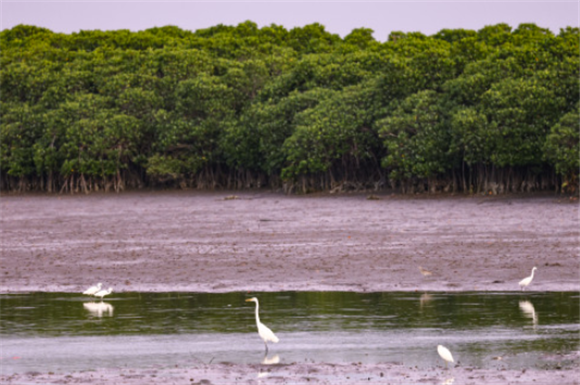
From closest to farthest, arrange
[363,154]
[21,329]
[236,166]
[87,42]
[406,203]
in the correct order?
[21,329], [406,203], [363,154], [236,166], [87,42]

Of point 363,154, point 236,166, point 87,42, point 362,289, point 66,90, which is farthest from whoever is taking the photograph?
point 87,42

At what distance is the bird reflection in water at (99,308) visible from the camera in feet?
52.4

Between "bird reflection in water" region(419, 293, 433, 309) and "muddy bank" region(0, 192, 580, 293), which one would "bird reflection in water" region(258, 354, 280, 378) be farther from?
"muddy bank" region(0, 192, 580, 293)

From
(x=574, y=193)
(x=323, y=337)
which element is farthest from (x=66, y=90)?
(x=323, y=337)

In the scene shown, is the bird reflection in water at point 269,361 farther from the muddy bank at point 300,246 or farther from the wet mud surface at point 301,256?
the muddy bank at point 300,246

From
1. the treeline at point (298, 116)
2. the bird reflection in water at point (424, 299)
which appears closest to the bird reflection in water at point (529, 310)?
the bird reflection in water at point (424, 299)

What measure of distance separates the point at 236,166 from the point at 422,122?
13.9m

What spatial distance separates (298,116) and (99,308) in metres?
37.6

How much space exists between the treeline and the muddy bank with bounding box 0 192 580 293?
162 inches

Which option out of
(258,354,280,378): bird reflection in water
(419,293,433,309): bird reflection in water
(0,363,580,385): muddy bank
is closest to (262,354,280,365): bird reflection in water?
(258,354,280,378): bird reflection in water

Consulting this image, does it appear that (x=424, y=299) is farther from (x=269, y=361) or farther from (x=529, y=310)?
(x=269, y=361)

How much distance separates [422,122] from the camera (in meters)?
48.2

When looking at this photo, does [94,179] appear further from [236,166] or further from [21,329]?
[21,329]

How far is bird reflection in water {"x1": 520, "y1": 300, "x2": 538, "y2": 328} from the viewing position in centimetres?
1447
